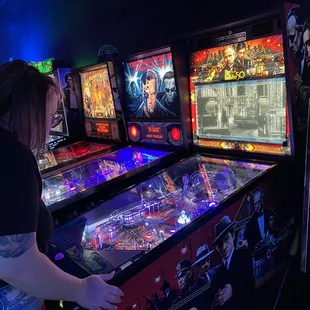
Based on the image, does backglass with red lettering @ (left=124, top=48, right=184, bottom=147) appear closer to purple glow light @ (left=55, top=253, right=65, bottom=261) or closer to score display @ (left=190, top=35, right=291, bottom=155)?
score display @ (left=190, top=35, right=291, bottom=155)

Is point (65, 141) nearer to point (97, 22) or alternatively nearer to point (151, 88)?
point (97, 22)

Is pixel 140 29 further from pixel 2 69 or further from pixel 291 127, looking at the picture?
pixel 2 69

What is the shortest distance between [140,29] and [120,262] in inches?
89.5

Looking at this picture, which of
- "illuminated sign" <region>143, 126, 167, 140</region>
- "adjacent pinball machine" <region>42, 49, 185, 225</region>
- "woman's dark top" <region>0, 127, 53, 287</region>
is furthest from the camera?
"illuminated sign" <region>143, 126, 167, 140</region>

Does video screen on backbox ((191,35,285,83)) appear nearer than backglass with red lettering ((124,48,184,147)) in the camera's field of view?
Yes

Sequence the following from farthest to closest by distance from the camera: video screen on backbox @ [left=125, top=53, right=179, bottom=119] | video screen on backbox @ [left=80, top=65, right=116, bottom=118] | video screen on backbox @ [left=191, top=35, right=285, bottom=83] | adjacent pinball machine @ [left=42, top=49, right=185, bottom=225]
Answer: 1. video screen on backbox @ [left=80, top=65, right=116, bottom=118]
2. video screen on backbox @ [left=125, top=53, right=179, bottom=119]
3. adjacent pinball machine @ [left=42, top=49, right=185, bottom=225]
4. video screen on backbox @ [left=191, top=35, right=285, bottom=83]

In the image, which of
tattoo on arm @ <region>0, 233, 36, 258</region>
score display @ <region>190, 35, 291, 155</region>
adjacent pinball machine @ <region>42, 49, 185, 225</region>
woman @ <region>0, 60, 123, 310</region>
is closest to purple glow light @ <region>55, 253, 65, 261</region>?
woman @ <region>0, 60, 123, 310</region>

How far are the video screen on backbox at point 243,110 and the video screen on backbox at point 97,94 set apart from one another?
0.97 metres

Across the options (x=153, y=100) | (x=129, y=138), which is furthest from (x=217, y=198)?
(x=129, y=138)

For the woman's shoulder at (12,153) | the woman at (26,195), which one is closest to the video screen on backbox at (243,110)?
the woman at (26,195)

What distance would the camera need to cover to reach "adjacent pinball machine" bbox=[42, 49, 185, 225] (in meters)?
1.85

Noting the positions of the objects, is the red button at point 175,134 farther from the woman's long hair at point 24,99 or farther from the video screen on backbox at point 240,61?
the woman's long hair at point 24,99

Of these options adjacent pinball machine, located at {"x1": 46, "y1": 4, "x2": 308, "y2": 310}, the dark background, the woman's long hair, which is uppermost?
the dark background

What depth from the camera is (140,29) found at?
2.84 metres
